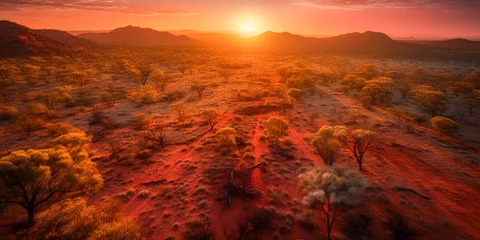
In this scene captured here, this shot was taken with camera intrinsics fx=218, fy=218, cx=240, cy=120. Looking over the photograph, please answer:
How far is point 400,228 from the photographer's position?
12.3 m

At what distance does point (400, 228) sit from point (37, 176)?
1980 centimetres

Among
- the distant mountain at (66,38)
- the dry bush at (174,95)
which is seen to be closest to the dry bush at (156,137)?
the dry bush at (174,95)

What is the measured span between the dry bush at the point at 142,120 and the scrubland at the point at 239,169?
12cm

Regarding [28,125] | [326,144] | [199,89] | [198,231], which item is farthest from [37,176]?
[199,89]

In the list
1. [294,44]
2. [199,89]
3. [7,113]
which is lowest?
[7,113]

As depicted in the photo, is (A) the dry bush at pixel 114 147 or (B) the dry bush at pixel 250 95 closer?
(A) the dry bush at pixel 114 147

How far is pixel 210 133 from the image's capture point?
25734 millimetres

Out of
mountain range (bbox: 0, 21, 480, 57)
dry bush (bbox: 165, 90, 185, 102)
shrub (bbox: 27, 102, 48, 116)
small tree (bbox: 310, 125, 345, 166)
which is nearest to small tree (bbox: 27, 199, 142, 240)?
small tree (bbox: 310, 125, 345, 166)

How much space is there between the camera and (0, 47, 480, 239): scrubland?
40.5 ft

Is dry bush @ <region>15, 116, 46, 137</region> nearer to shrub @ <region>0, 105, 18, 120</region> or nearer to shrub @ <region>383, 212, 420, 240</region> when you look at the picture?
shrub @ <region>0, 105, 18, 120</region>

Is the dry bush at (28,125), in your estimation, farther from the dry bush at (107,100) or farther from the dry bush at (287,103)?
the dry bush at (287,103)

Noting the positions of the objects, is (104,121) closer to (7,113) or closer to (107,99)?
(107,99)

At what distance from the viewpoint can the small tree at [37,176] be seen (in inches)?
434

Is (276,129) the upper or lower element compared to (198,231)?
upper
